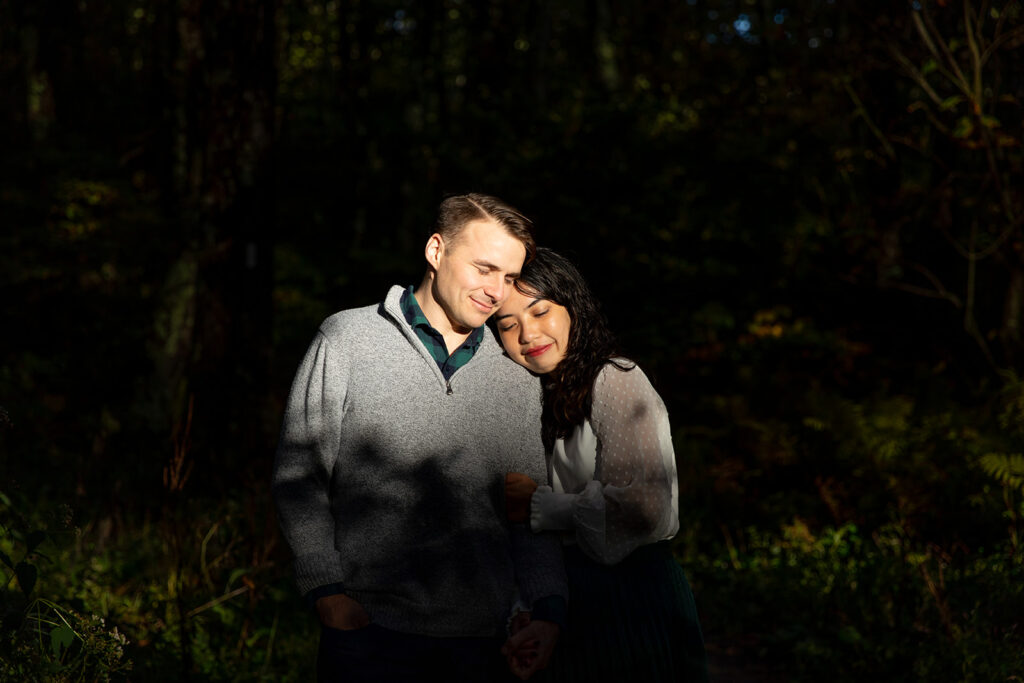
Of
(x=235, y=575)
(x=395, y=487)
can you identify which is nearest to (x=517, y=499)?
(x=395, y=487)

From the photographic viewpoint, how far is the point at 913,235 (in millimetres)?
10164

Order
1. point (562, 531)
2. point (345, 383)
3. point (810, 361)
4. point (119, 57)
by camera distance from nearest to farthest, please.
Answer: point (345, 383), point (562, 531), point (810, 361), point (119, 57)

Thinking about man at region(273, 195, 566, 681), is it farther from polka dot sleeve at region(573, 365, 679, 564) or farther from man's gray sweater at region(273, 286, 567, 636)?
polka dot sleeve at region(573, 365, 679, 564)

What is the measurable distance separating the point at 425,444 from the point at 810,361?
28.6ft

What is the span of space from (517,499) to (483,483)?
14 cm

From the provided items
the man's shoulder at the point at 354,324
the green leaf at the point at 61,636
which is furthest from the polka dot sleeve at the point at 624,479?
the green leaf at the point at 61,636

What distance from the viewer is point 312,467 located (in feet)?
8.37

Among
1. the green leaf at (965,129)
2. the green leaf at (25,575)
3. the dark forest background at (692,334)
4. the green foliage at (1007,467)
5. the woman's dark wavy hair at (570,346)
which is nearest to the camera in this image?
the green leaf at (25,575)

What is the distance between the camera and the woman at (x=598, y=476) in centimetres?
278

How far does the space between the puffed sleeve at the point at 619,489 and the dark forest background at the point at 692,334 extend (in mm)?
1512

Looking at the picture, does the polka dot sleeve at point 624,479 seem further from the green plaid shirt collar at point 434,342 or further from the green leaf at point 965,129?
the green leaf at point 965,129

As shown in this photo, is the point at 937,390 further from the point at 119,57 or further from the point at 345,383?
the point at 119,57

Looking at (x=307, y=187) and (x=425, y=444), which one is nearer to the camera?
→ (x=425, y=444)

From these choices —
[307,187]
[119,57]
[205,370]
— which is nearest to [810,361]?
[205,370]
